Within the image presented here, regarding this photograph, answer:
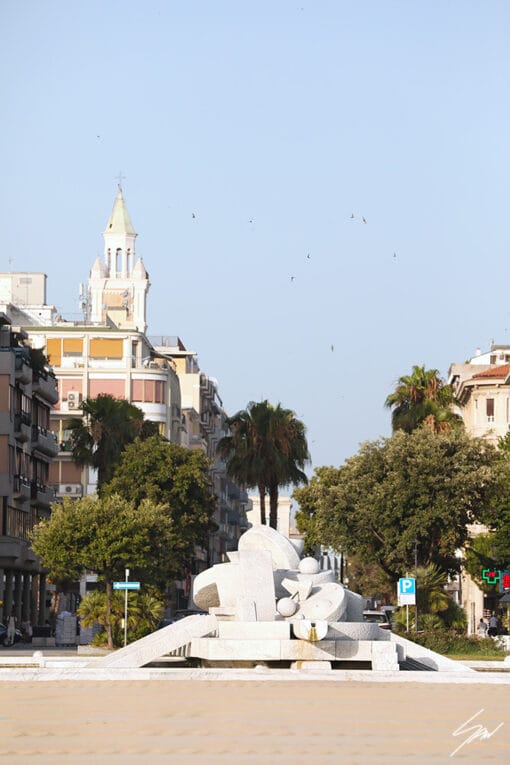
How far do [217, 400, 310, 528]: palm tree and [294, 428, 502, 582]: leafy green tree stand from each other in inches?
459

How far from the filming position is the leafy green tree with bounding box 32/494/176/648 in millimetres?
60562

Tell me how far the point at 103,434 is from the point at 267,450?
7.48m

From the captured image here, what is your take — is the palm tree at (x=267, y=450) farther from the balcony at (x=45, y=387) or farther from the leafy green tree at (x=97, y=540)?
the leafy green tree at (x=97, y=540)

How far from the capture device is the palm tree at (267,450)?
80.5 m

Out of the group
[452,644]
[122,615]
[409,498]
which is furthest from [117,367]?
[452,644]

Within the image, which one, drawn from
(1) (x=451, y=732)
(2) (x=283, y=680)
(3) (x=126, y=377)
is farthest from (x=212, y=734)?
(3) (x=126, y=377)

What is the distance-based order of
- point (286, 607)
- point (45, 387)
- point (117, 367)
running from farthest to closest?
point (117, 367)
point (45, 387)
point (286, 607)

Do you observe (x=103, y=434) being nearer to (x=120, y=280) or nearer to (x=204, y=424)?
(x=204, y=424)

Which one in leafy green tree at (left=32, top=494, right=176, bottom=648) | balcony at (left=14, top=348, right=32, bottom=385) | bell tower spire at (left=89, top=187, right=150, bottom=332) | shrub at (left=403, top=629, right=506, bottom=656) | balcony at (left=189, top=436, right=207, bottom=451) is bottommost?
shrub at (left=403, top=629, right=506, bottom=656)

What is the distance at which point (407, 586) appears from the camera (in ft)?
162

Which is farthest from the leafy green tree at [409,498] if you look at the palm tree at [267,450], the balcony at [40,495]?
the balcony at [40,495]

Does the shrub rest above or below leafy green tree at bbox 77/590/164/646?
below

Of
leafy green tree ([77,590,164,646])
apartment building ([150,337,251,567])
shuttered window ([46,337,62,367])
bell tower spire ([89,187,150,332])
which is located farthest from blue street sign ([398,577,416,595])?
bell tower spire ([89,187,150,332])

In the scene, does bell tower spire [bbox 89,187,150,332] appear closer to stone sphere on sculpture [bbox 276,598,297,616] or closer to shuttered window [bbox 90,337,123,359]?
shuttered window [bbox 90,337,123,359]
